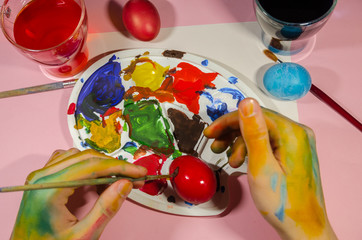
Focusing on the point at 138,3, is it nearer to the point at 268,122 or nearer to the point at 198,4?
the point at 198,4

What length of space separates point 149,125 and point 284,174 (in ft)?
1.32

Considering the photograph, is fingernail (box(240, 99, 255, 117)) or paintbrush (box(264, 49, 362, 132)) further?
paintbrush (box(264, 49, 362, 132))

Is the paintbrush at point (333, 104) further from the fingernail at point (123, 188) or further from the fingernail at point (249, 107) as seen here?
the fingernail at point (123, 188)

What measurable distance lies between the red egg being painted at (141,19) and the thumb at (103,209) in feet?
1.52

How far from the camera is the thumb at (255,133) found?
633mm

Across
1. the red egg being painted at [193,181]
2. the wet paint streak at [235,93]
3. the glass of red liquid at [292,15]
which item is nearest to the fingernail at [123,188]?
the red egg being painted at [193,181]

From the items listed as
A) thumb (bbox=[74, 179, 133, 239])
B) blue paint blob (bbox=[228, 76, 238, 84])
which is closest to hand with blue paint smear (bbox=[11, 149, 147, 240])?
thumb (bbox=[74, 179, 133, 239])

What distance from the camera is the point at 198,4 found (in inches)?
43.2

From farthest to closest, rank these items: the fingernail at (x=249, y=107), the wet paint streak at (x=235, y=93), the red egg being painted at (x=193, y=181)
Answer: the wet paint streak at (x=235, y=93)
the red egg being painted at (x=193, y=181)
the fingernail at (x=249, y=107)

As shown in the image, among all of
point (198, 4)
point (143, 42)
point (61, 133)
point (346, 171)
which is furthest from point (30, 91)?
point (346, 171)

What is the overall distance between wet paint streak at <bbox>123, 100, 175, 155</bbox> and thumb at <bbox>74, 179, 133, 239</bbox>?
249 mm

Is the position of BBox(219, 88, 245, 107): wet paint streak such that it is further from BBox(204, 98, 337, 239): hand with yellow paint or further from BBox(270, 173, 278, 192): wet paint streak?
BBox(270, 173, 278, 192): wet paint streak

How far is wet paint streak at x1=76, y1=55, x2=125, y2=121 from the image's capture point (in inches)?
37.6

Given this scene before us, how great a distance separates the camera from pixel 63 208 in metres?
0.76
